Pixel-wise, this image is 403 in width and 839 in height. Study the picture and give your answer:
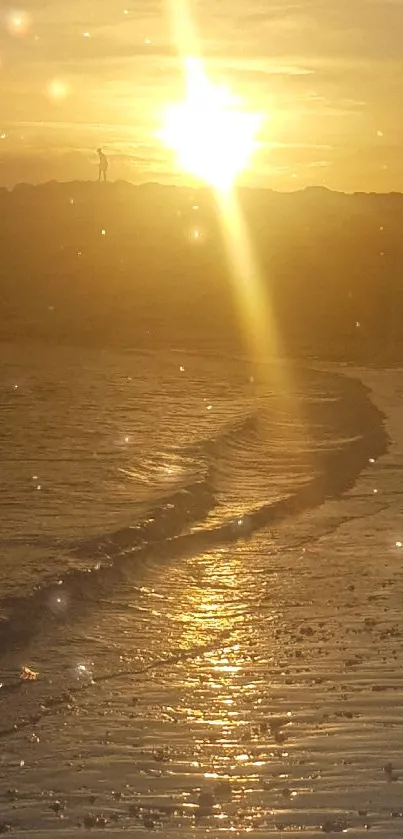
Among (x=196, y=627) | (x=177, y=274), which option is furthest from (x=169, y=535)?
(x=177, y=274)

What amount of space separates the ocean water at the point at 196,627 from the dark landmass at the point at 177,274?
19791 millimetres

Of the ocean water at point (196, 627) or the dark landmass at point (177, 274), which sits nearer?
the ocean water at point (196, 627)

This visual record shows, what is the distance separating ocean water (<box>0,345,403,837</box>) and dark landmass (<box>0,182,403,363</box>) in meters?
19.8

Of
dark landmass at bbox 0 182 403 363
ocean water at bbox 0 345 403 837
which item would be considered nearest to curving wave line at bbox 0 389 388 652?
ocean water at bbox 0 345 403 837

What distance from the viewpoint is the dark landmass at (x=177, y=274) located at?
44.7 m

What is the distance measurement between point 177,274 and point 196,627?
53.6 metres

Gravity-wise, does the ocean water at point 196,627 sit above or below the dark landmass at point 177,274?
below

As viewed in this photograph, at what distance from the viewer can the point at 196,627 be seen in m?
9.86

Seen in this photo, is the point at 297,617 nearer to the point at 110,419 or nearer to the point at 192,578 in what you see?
the point at 192,578

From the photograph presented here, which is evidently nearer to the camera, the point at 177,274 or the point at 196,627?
the point at 196,627

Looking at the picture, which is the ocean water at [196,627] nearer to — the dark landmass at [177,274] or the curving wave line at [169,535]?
the curving wave line at [169,535]

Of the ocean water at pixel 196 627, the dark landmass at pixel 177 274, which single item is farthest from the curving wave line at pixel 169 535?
the dark landmass at pixel 177 274

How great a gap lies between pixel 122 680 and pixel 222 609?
2124mm

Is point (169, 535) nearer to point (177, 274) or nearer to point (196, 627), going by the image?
point (196, 627)
